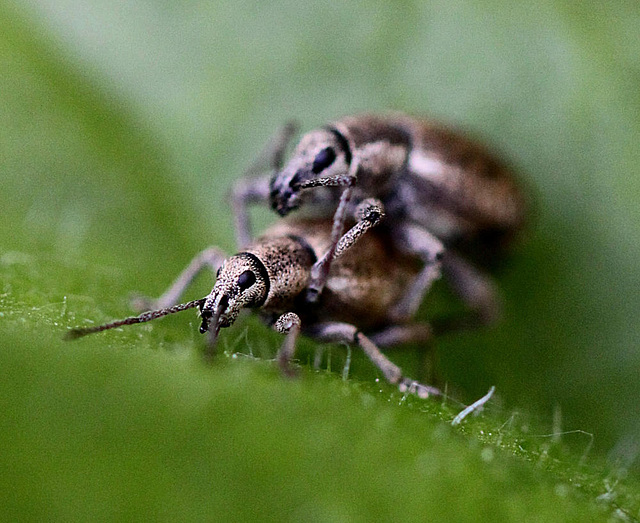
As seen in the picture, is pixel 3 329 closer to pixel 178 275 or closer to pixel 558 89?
pixel 178 275

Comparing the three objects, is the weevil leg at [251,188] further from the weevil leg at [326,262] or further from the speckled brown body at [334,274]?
the weevil leg at [326,262]

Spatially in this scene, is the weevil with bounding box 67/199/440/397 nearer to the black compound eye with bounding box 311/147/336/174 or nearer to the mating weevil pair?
the mating weevil pair

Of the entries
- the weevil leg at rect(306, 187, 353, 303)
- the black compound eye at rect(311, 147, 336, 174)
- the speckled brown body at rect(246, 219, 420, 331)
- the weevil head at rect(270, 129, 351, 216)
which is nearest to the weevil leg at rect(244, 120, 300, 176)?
the weevil head at rect(270, 129, 351, 216)

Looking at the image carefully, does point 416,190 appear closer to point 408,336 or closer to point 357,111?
point 357,111

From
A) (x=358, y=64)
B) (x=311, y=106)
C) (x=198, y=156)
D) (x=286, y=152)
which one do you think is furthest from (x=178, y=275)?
(x=358, y=64)

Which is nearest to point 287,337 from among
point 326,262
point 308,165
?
point 326,262

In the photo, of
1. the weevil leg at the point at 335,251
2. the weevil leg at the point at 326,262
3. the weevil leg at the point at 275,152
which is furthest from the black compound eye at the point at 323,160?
the weevil leg at the point at 335,251
